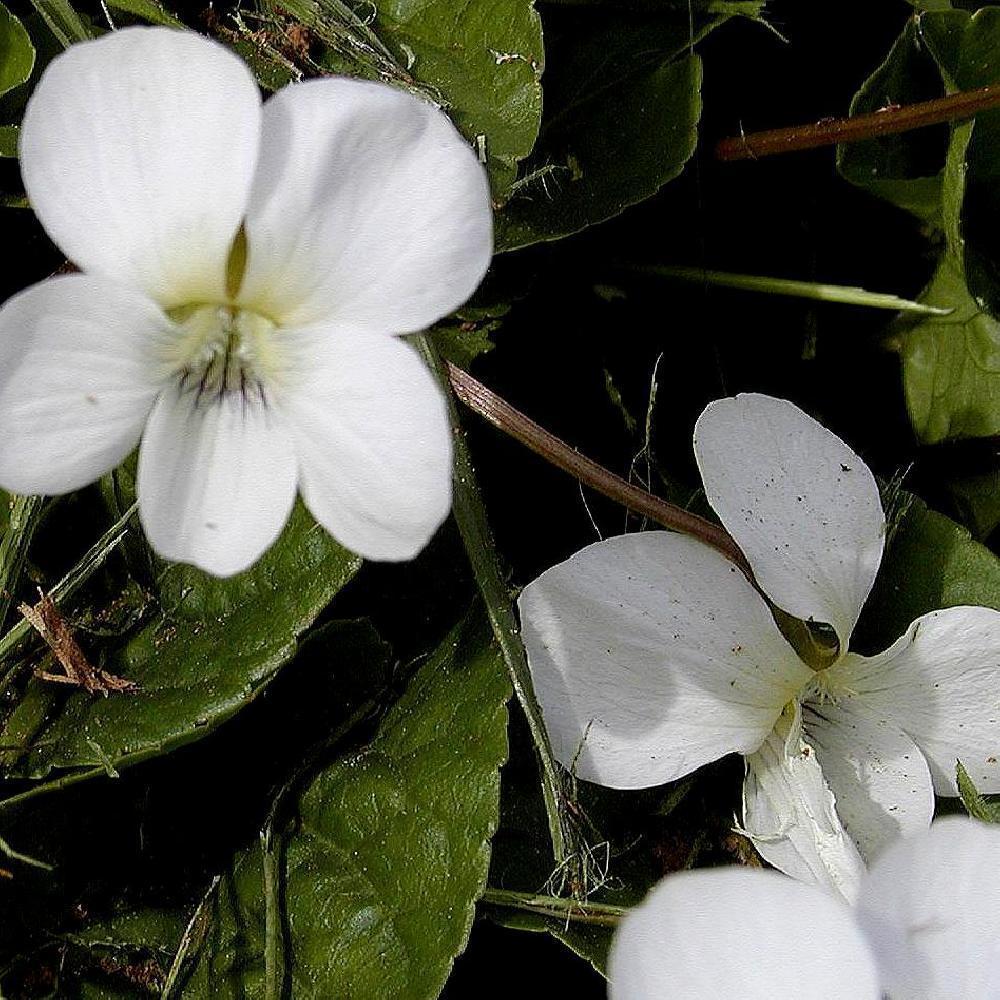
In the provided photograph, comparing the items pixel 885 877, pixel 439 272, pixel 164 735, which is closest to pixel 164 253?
pixel 439 272

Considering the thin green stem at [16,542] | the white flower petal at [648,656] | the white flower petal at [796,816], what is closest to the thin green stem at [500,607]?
the white flower petal at [648,656]

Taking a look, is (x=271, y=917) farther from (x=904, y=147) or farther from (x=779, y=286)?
(x=904, y=147)

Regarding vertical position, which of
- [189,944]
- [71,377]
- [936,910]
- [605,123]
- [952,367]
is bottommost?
[189,944]

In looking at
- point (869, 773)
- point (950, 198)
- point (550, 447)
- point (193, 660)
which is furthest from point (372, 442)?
point (950, 198)

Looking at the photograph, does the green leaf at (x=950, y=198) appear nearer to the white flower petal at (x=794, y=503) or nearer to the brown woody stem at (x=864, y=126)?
the brown woody stem at (x=864, y=126)

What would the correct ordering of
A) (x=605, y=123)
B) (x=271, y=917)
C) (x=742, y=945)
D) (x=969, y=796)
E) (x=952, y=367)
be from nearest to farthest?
(x=742, y=945)
(x=969, y=796)
(x=271, y=917)
(x=605, y=123)
(x=952, y=367)

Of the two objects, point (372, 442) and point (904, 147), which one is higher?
point (372, 442)

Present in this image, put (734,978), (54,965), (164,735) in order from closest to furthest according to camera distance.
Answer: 1. (734,978)
2. (164,735)
3. (54,965)

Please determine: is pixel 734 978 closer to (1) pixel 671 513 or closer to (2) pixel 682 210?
(1) pixel 671 513
